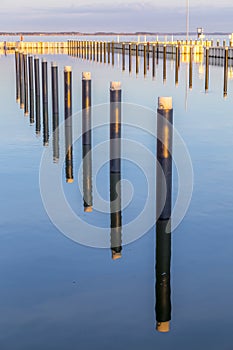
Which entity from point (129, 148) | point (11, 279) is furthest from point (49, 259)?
point (129, 148)

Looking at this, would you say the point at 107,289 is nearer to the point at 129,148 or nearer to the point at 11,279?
the point at 11,279

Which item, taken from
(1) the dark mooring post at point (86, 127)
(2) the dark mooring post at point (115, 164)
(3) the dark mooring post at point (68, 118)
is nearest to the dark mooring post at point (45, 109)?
(3) the dark mooring post at point (68, 118)

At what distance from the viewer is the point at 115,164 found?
405 inches

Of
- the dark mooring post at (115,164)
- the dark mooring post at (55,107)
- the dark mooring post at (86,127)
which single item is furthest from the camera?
the dark mooring post at (55,107)

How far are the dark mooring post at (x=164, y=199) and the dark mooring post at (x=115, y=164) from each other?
1.45 meters

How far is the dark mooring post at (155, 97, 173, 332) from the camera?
22.8ft

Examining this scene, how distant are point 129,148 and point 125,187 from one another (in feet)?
12.3

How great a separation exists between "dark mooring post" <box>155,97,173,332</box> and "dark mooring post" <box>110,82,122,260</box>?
1.45 m

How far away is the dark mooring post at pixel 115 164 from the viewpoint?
9125 millimetres

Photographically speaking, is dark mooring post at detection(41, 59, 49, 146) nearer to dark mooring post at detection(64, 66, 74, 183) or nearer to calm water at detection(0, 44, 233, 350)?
dark mooring post at detection(64, 66, 74, 183)

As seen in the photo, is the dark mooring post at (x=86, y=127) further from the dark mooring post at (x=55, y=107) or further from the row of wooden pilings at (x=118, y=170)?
the dark mooring post at (x=55, y=107)

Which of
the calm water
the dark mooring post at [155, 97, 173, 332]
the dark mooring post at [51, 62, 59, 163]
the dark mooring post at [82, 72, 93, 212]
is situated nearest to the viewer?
the calm water

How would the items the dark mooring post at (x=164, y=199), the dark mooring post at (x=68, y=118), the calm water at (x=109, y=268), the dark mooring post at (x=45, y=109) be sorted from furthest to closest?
the dark mooring post at (x=45, y=109) < the dark mooring post at (x=68, y=118) < the dark mooring post at (x=164, y=199) < the calm water at (x=109, y=268)

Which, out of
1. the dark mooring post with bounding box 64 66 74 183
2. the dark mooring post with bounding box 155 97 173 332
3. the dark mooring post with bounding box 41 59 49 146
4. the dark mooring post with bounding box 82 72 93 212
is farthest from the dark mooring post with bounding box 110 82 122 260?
the dark mooring post with bounding box 41 59 49 146
